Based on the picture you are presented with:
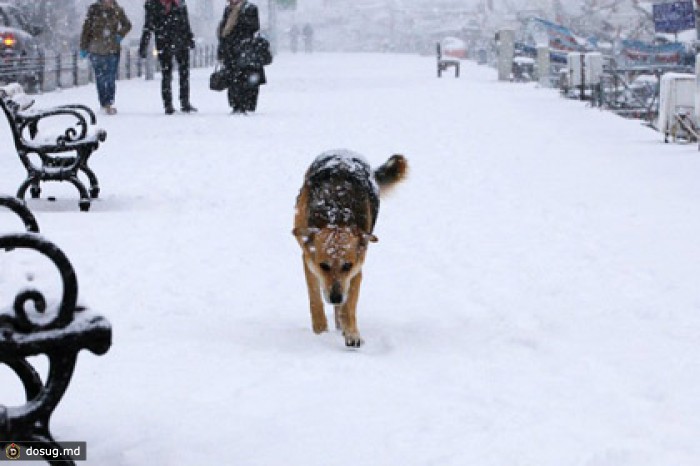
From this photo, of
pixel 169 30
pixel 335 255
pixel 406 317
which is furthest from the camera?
pixel 169 30

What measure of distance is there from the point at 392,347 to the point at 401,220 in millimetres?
4000

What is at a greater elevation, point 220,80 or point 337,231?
point 220,80

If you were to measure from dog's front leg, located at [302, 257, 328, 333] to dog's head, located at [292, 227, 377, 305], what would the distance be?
1.06 feet

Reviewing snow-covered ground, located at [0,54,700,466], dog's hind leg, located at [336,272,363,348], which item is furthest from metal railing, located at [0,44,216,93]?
dog's hind leg, located at [336,272,363,348]

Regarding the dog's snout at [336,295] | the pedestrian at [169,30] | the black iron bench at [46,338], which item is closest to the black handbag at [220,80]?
the pedestrian at [169,30]

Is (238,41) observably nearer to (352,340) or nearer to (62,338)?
(352,340)

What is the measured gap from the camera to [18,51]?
25141 mm

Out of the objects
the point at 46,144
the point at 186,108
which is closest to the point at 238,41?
the point at 186,108

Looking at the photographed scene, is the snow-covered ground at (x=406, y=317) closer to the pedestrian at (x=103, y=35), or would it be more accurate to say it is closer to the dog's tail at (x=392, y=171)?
the dog's tail at (x=392, y=171)

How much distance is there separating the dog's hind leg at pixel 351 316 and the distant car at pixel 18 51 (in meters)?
18.9

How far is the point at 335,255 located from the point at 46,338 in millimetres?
2090

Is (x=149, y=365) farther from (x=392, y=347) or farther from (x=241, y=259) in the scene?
(x=241, y=259)

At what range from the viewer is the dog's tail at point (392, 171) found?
6578 mm

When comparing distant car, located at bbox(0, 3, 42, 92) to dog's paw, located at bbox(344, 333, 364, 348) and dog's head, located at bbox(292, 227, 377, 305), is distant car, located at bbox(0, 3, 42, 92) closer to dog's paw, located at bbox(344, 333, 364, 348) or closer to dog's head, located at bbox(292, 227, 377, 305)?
dog's paw, located at bbox(344, 333, 364, 348)
